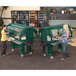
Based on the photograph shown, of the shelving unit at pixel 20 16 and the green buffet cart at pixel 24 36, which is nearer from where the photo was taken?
the green buffet cart at pixel 24 36

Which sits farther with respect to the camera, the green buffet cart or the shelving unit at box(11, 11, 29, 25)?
the shelving unit at box(11, 11, 29, 25)

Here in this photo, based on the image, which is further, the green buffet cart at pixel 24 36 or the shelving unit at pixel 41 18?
the shelving unit at pixel 41 18

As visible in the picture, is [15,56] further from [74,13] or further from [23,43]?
[74,13]

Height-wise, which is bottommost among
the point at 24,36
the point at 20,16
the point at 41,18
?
the point at 24,36

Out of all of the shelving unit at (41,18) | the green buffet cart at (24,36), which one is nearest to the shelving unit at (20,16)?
the shelving unit at (41,18)

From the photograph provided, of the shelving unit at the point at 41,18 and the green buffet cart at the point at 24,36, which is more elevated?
the shelving unit at the point at 41,18

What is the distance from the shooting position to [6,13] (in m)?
13.6

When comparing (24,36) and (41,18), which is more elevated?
(41,18)

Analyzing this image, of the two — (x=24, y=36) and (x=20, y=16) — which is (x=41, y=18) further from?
(x=24, y=36)

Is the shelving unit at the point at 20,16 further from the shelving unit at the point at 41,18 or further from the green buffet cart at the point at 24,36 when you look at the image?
the green buffet cart at the point at 24,36

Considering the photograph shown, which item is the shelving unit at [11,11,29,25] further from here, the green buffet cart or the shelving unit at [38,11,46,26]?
the green buffet cart

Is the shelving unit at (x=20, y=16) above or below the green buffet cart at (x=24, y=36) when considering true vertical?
above

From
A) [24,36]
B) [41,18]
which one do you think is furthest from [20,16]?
[24,36]

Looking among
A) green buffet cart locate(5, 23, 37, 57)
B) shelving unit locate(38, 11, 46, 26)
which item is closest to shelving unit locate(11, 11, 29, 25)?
shelving unit locate(38, 11, 46, 26)
